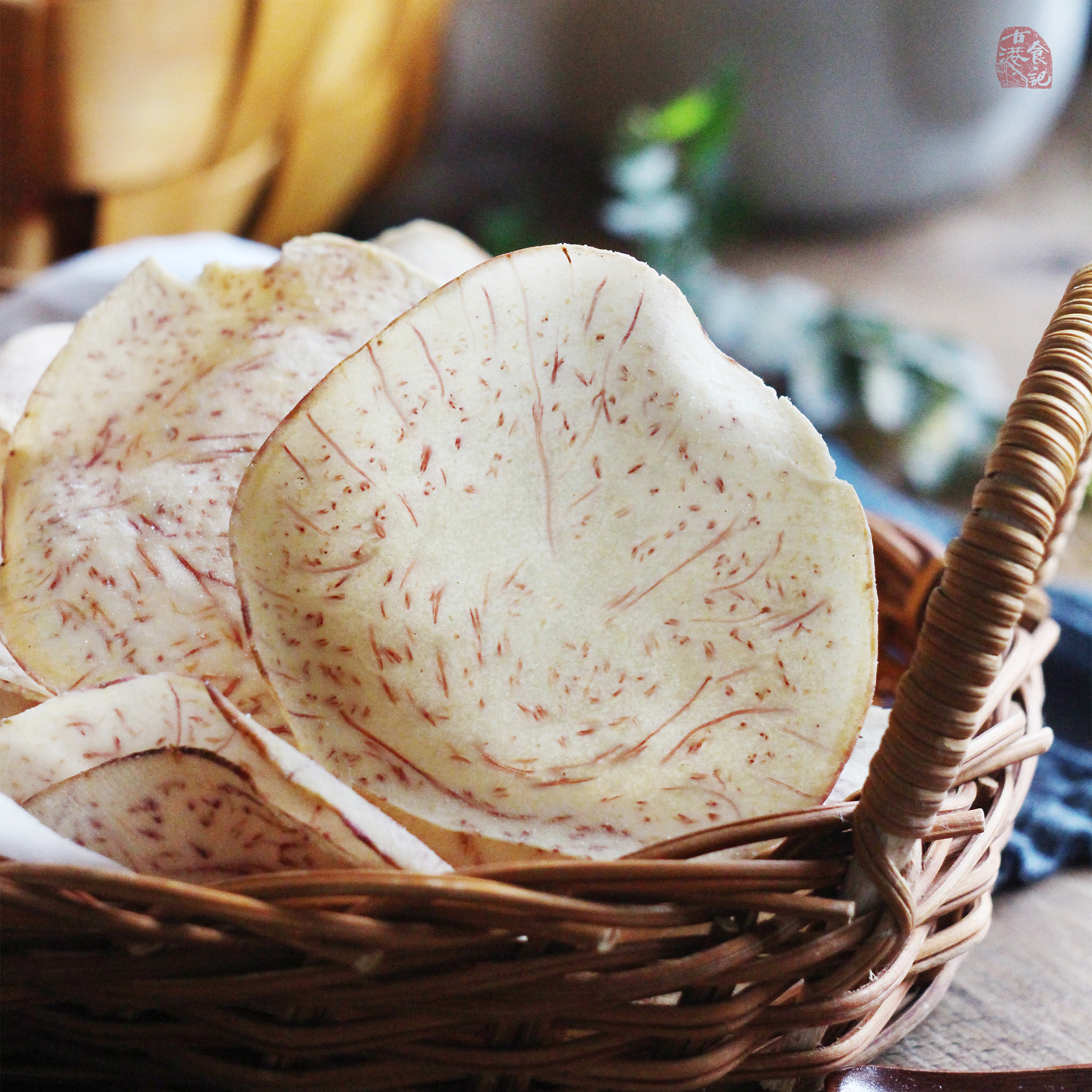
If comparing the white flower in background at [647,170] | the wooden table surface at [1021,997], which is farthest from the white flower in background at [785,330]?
the wooden table surface at [1021,997]

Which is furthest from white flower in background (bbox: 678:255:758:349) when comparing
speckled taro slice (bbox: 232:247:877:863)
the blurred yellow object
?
speckled taro slice (bbox: 232:247:877:863)

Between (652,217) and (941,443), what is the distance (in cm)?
65

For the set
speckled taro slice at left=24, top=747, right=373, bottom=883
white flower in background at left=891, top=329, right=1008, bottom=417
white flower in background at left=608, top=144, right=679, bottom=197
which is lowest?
white flower in background at left=891, top=329, right=1008, bottom=417

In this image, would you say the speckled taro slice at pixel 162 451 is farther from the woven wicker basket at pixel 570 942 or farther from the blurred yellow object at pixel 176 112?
the blurred yellow object at pixel 176 112

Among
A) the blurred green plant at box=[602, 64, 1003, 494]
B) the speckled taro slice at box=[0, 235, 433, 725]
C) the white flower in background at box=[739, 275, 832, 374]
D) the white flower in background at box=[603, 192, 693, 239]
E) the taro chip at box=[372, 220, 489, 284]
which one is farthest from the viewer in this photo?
the white flower in background at box=[603, 192, 693, 239]

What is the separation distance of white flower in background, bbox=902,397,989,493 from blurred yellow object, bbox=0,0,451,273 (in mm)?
1013

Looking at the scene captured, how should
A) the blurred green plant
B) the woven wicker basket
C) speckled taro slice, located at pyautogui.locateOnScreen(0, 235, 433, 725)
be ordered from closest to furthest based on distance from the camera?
the woven wicker basket → speckled taro slice, located at pyautogui.locateOnScreen(0, 235, 433, 725) → the blurred green plant

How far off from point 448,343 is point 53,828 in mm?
242

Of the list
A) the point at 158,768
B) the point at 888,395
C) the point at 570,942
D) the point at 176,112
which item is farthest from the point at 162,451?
the point at 888,395

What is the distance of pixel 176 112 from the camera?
5.03 feet

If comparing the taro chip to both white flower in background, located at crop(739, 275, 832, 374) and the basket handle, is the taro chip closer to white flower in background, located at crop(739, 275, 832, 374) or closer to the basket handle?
the basket handle

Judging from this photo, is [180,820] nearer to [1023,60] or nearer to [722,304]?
[1023,60]

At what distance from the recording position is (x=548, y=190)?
8.46 ft

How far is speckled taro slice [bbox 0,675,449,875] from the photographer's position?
1.37ft
